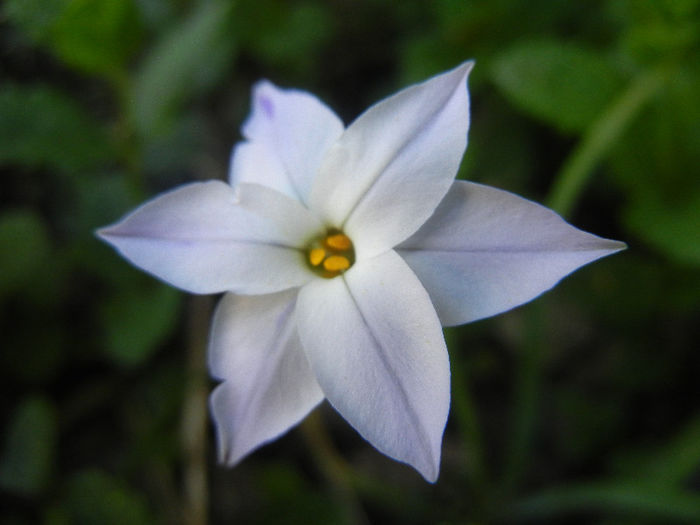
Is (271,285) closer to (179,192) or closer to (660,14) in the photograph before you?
(179,192)

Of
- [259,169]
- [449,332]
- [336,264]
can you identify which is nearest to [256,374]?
[336,264]

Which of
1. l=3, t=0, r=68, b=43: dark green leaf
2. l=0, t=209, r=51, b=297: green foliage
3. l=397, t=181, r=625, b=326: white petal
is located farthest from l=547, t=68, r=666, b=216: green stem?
l=0, t=209, r=51, b=297: green foliage

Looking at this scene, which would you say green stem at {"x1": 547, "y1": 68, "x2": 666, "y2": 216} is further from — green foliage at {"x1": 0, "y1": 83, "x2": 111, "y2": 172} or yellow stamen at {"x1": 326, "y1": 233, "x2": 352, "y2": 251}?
green foliage at {"x1": 0, "y1": 83, "x2": 111, "y2": 172}

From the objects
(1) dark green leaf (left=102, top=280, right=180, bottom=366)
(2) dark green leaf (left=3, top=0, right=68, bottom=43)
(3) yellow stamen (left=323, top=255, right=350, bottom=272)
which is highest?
(2) dark green leaf (left=3, top=0, right=68, bottom=43)

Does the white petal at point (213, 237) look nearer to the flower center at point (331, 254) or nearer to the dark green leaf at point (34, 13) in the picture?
the flower center at point (331, 254)

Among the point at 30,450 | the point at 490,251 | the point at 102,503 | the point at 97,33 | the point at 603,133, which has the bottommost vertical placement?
the point at 102,503

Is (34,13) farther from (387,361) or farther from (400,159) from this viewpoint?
(387,361)
